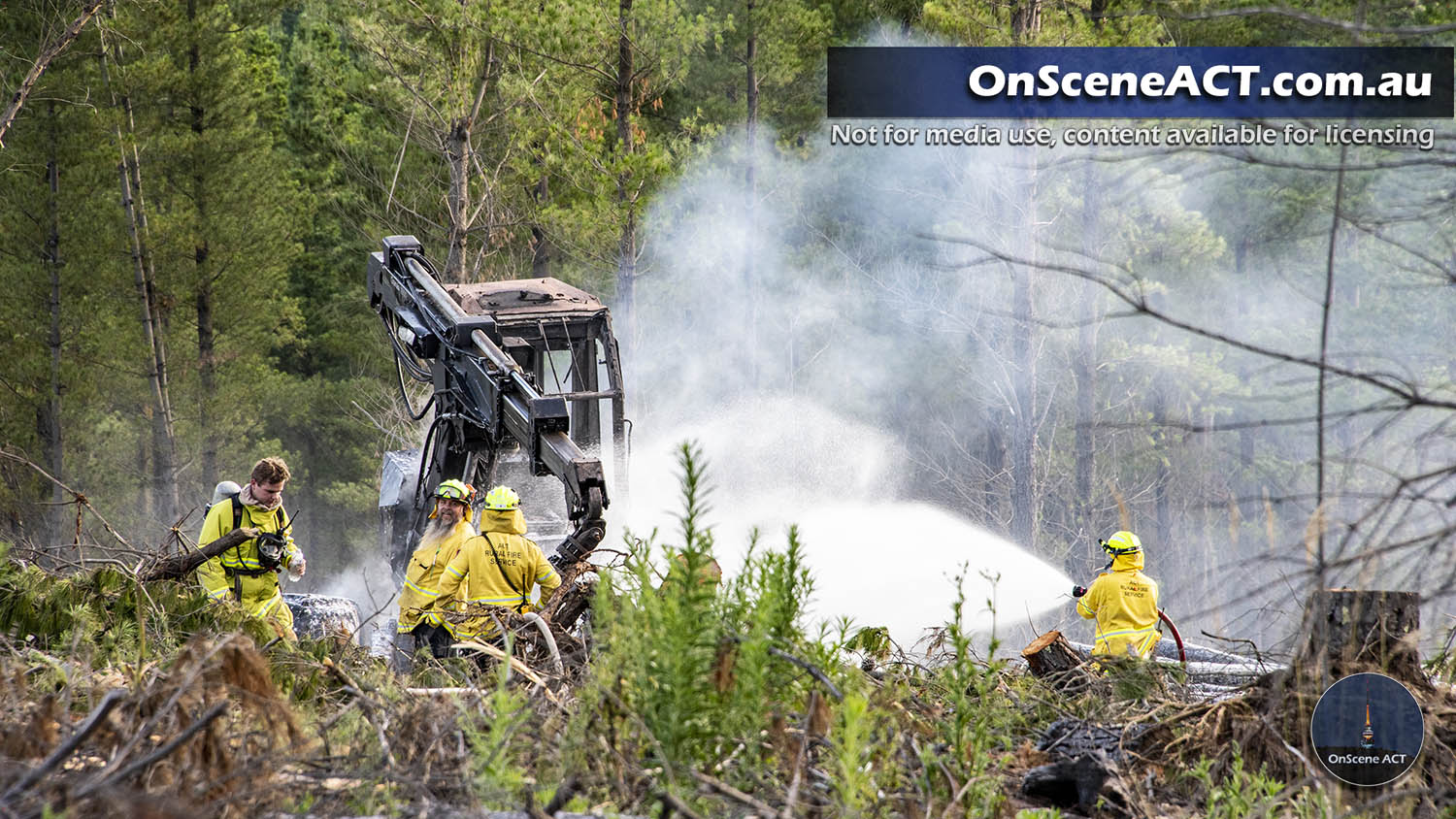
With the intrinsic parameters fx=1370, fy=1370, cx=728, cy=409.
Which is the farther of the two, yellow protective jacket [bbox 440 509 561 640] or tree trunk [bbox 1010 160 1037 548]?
tree trunk [bbox 1010 160 1037 548]

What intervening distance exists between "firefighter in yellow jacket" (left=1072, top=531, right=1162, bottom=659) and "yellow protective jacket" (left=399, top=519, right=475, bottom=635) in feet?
11.3

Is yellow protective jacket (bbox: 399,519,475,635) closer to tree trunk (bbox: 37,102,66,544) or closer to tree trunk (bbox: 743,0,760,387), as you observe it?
tree trunk (bbox: 37,102,66,544)

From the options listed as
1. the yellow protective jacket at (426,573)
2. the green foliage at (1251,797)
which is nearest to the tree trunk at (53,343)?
the yellow protective jacket at (426,573)

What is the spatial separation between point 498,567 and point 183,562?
1581 mm

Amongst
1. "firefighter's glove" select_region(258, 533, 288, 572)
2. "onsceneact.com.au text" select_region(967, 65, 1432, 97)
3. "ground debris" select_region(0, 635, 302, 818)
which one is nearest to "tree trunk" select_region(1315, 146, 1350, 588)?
"ground debris" select_region(0, 635, 302, 818)

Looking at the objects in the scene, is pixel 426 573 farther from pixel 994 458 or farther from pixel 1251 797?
pixel 994 458

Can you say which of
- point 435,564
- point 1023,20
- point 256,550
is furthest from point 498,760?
point 1023,20

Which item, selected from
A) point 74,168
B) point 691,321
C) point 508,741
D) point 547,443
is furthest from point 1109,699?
point 691,321

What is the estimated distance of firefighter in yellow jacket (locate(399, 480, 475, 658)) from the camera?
751cm

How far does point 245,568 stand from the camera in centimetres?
772

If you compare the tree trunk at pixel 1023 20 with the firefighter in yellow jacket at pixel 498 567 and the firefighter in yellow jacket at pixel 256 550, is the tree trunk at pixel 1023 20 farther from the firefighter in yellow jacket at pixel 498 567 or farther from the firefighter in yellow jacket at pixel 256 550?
the firefighter in yellow jacket at pixel 256 550

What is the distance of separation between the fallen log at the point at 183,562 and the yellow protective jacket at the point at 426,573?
3.88 ft

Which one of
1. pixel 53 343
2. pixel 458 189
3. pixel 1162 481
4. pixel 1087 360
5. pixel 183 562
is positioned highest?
pixel 458 189

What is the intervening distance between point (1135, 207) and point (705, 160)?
8.58 meters
